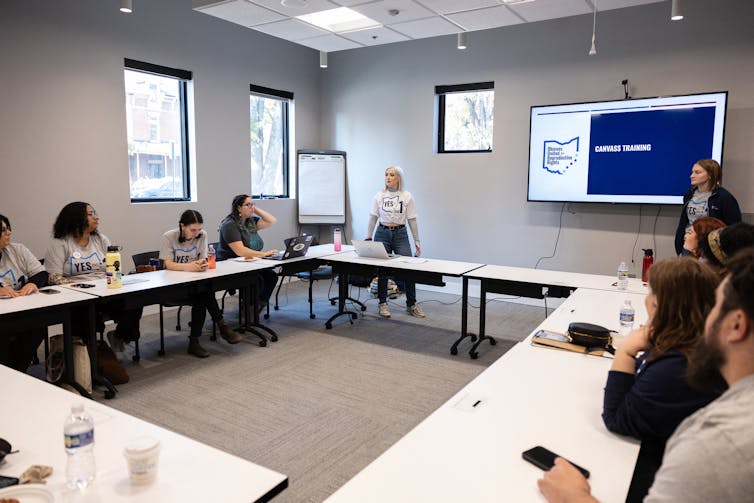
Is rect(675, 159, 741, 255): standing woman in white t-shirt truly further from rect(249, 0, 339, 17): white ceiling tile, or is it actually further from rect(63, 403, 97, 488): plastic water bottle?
rect(63, 403, 97, 488): plastic water bottle

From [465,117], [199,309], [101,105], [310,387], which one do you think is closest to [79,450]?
[310,387]

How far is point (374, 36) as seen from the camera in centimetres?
536

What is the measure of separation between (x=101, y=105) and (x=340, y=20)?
7.60 ft

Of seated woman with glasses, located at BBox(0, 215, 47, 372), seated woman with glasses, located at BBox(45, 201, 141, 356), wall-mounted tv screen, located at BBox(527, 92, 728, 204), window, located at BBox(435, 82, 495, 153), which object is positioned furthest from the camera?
window, located at BBox(435, 82, 495, 153)

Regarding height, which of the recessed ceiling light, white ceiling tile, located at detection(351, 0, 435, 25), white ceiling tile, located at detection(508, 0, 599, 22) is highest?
the recessed ceiling light

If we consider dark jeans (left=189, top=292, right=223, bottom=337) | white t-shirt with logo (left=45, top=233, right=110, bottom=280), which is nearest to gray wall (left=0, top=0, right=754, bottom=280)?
white t-shirt with logo (left=45, top=233, right=110, bottom=280)

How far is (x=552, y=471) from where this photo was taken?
124cm

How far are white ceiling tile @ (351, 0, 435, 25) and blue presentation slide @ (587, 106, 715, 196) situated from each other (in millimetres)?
1986

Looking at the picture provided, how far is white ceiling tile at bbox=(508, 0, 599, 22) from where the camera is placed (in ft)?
14.0

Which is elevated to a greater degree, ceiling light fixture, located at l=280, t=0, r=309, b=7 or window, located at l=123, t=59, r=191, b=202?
ceiling light fixture, located at l=280, t=0, r=309, b=7

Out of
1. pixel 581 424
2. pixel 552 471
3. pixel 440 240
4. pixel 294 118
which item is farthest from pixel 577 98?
pixel 552 471

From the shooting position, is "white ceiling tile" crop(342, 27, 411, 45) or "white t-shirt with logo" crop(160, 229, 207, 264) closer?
"white t-shirt with logo" crop(160, 229, 207, 264)

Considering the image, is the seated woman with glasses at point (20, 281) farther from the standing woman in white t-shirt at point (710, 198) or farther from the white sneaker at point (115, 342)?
the standing woman in white t-shirt at point (710, 198)

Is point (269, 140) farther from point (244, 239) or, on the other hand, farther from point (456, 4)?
point (456, 4)
